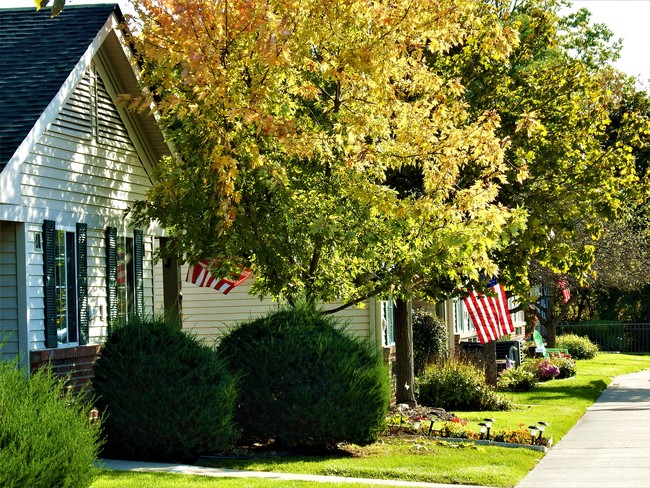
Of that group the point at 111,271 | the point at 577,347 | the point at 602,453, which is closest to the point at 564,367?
the point at 577,347

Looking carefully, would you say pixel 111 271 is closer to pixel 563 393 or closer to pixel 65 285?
pixel 65 285

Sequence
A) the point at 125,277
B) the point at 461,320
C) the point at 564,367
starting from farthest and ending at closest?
the point at 461,320 → the point at 564,367 → the point at 125,277

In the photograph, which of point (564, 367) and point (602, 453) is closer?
point (602, 453)

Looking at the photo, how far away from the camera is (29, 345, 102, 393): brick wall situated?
44.2 ft

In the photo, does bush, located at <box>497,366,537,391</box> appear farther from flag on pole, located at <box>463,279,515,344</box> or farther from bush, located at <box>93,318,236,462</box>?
bush, located at <box>93,318,236,462</box>

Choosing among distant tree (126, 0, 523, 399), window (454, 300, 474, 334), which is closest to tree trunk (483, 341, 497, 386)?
window (454, 300, 474, 334)

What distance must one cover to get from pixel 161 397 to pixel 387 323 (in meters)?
11.9

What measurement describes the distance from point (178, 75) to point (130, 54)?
1.15m

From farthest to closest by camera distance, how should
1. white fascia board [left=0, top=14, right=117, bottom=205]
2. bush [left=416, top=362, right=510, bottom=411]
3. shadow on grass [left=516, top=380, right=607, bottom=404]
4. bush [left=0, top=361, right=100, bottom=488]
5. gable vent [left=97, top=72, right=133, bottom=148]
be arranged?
shadow on grass [left=516, top=380, right=607, bottom=404] → bush [left=416, top=362, right=510, bottom=411] → gable vent [left=97, top=72, right=133, bottom=148] → white fascia board [left=0, top=14, right=117, bottom=205] → bush [left=0, top=361, right=100, bottom=488]

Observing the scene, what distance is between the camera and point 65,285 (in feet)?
47.6

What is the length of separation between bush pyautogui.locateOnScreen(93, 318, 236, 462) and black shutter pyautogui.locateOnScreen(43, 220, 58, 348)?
1.04 meters

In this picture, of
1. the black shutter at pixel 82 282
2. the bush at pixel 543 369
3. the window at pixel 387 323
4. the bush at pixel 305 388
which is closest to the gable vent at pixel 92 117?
the black shutter at pixel 82 282

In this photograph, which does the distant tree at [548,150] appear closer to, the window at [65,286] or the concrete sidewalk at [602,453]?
the concrete sidewalk at [602,453]

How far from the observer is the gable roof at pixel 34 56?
44.0 feet
